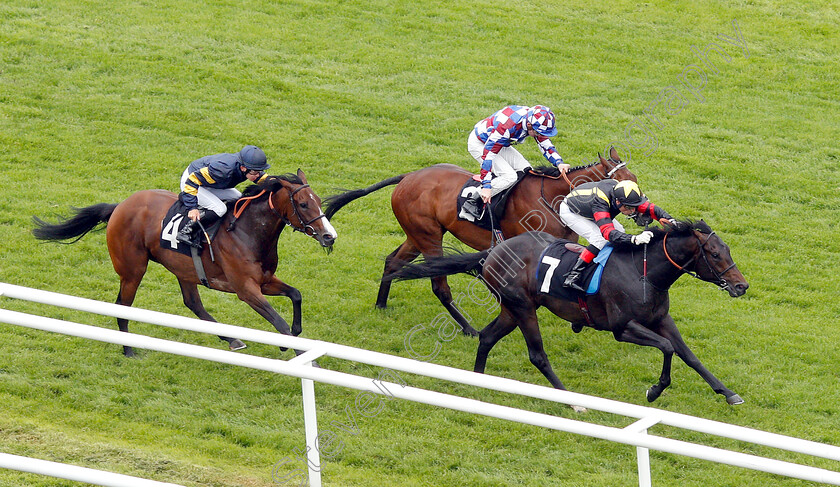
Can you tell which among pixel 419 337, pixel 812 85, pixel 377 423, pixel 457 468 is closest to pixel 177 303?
pixel 419 337

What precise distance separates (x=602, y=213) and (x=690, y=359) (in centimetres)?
124

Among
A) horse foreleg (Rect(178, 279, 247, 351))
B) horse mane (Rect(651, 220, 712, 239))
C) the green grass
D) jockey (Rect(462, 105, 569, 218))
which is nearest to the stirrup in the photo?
horse mane (Rect(651, 220, 712, 239))

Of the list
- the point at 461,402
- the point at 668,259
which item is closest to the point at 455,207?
the point at 668,259

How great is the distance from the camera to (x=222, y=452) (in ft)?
18.2

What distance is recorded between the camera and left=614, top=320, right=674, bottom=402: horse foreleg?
645 centimetres

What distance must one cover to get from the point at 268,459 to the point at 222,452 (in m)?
0.29

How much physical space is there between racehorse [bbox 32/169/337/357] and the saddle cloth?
0.05 metres

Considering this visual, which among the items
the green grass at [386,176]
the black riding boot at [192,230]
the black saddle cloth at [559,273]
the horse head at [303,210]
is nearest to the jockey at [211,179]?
the black riding boot at [192,230]

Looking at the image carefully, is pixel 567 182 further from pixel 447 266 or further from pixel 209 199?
pixel 209 199

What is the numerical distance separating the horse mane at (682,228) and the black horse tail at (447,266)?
50.2 inches

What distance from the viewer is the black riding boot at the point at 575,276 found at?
6531 millimetres

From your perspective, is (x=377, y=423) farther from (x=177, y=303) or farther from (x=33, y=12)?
(x=33, y=12)

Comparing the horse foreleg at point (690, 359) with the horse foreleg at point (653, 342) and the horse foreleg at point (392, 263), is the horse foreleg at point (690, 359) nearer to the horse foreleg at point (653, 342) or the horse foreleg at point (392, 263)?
the horse foreleg at point (653, 342)

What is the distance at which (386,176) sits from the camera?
11.1 m
